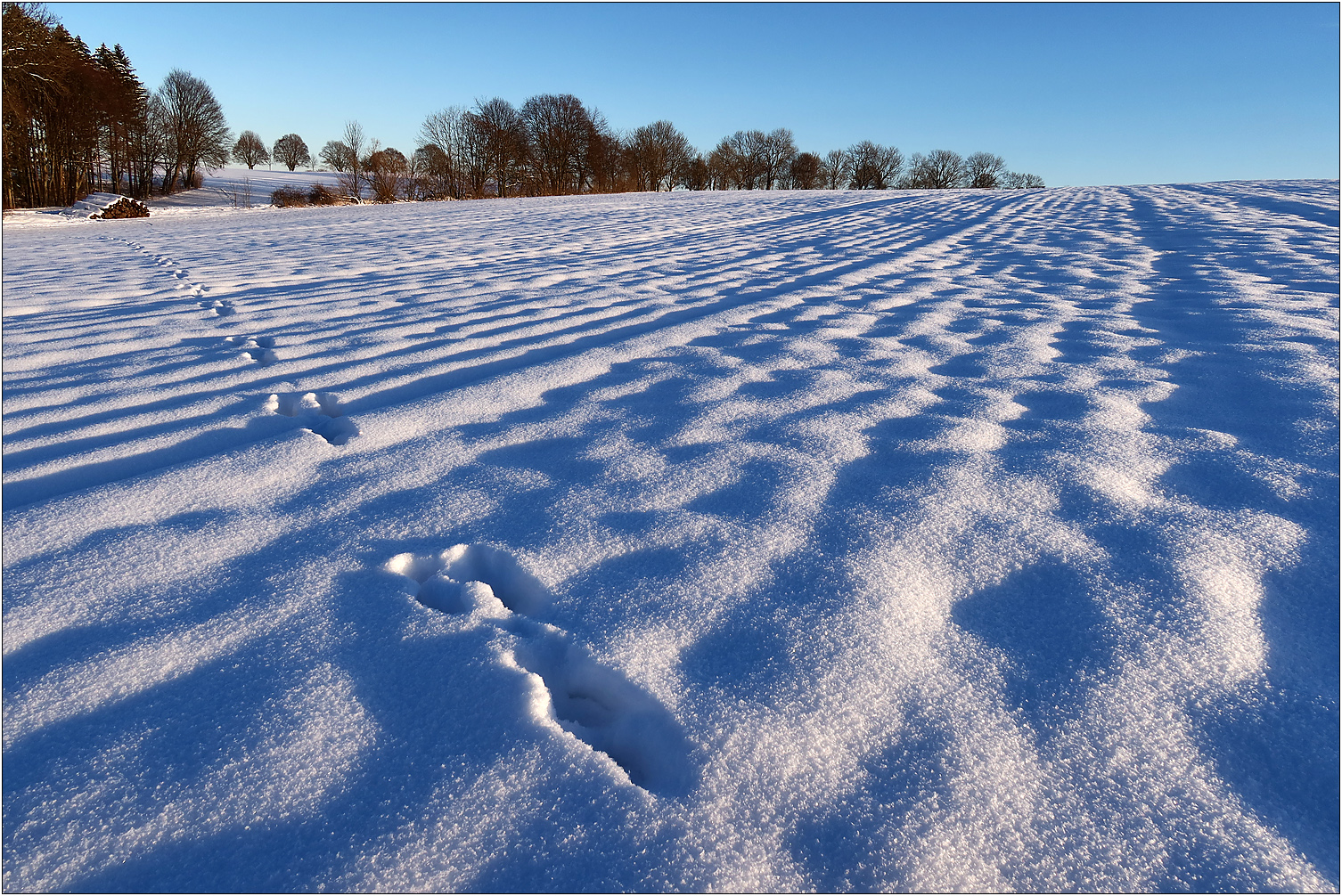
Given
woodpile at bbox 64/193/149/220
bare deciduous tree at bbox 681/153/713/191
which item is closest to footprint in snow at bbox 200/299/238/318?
woodpile at bbox 64/193/149/220

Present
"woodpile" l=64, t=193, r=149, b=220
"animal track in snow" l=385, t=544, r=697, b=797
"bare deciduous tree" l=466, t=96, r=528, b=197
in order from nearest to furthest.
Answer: "animal track in snow" l=385, t=544, r=697, b=797 < "woodpile" l=64, t=193, r=149, b=220 < "bare deciduous tree" l=466, t=96, r=528, b=197

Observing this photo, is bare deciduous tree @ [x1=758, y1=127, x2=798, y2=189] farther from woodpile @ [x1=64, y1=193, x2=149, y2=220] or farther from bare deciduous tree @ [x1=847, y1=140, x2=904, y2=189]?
woodpile @ [x1=64, y1=193, x2=149, y2=220]

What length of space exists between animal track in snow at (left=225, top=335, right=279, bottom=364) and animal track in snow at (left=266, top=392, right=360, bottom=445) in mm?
406

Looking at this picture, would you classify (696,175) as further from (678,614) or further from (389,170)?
(678,614)

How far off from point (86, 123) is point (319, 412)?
26.4 meters

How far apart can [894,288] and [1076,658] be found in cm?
279

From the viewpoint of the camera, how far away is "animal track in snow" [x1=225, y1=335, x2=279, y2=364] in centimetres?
227

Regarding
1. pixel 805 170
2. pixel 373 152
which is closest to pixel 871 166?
pixel 805 170

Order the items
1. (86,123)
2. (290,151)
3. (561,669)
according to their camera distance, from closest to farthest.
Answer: (561,669) < (86,123) < (290,151)

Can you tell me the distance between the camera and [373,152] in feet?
83.7

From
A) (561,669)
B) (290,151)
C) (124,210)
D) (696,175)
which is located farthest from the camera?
(290,151)

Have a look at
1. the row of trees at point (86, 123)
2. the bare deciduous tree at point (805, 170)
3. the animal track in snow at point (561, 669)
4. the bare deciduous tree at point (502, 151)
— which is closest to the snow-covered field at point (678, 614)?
the animal track in snow at point (561, 669)

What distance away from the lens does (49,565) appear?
44.7 inches

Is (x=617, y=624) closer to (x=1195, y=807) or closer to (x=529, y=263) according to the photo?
(x=1195, y=807)
